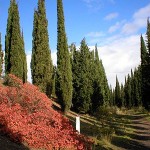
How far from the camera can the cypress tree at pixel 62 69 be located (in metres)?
32.5

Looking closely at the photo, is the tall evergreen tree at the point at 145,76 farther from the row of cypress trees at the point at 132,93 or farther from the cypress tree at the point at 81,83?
the row of cypress trees at the point at 132,93

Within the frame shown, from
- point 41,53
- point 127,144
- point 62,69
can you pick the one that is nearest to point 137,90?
point 62,69

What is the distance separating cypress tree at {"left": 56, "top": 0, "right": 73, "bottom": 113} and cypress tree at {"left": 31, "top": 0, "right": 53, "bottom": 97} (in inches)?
67.4

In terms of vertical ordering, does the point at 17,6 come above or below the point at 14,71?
above

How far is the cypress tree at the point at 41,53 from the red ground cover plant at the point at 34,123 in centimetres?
1257

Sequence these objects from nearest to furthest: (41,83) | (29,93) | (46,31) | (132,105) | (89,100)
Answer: (29,93) < (41,83) < (46,31) < (89,100) < (132,105)

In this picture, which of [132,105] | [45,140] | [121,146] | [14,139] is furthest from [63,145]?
[132,105]

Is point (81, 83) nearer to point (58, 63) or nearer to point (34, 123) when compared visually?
point (58, 63)

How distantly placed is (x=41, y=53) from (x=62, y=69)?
11.3 ft

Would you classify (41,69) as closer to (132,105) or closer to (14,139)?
(14,139)

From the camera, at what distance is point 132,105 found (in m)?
88.7

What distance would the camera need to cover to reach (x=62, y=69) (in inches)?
1329

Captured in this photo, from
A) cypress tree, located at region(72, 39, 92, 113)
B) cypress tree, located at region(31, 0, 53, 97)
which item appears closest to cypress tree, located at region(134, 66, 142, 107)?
cypress tree, located at region(72, 39, 92, 113)

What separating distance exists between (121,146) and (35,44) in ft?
53.6
